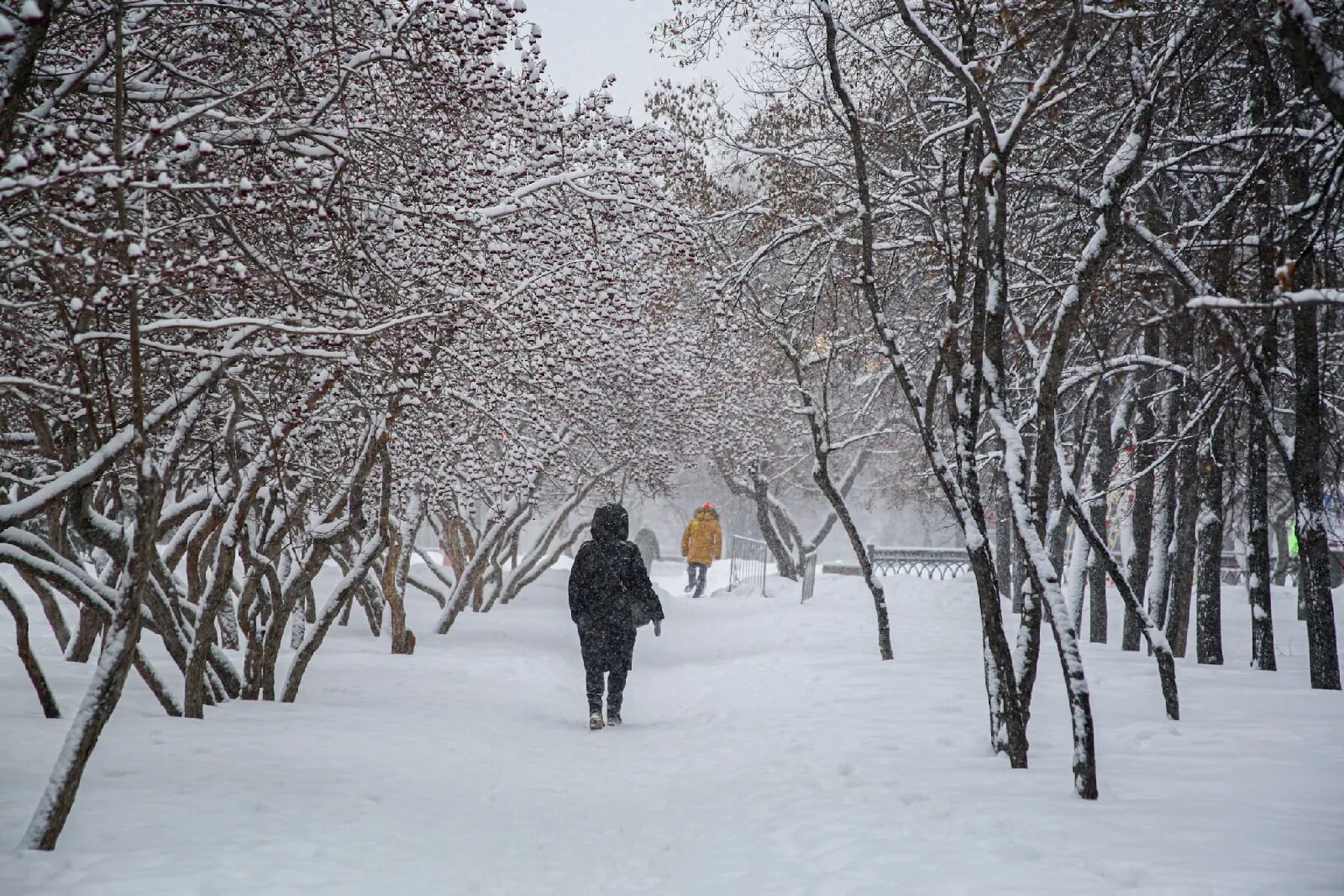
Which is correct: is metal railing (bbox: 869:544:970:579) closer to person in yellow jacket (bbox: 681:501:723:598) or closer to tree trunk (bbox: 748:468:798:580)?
tree trunk (bbox: 748:468:798:580)

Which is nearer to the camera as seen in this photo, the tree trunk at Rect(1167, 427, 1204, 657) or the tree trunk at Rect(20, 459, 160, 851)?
the tree trunk at Rect(20, 459, 160, 851)

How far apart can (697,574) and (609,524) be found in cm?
1659

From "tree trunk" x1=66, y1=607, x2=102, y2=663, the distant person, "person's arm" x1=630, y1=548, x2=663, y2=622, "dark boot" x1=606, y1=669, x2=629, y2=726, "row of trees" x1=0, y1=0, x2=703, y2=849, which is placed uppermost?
"row of trees" x1=0, y1=0, x2=703, y2=849

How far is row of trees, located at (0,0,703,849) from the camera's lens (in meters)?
4.06

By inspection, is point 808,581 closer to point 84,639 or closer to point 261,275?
point 84,639

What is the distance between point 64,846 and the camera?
4.03 meters

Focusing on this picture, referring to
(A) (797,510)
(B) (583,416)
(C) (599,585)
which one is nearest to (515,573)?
(B) (583,416)

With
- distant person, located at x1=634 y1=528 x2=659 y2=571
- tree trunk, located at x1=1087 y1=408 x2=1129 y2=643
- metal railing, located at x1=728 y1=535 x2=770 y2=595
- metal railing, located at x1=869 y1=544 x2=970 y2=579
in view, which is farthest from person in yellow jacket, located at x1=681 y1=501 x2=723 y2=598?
tree trunk, located at x1=1087 y1=408 x2=1129 y2=643

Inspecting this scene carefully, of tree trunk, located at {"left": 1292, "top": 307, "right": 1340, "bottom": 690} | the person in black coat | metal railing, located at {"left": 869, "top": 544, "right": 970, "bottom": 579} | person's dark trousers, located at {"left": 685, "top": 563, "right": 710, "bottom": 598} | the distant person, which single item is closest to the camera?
tree trunk, located at {"left": 1292, "top": 307, "right": 1340, "bottom": 690}

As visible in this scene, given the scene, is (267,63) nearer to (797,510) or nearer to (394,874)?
(394,874)

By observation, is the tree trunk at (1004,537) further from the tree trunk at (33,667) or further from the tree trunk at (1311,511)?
the tree trunk at (33,667)

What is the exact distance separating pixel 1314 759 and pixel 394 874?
4.64 meters

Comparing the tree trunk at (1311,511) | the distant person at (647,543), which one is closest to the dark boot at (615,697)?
the tree trunk at (1311,511)

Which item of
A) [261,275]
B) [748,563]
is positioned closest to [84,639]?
[261,275]
